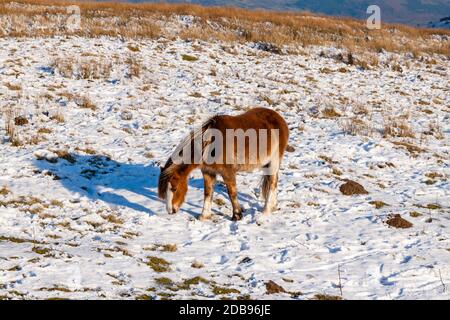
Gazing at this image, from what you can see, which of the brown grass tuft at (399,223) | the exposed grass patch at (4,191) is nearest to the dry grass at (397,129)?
the brown grass tuft at (399,223)

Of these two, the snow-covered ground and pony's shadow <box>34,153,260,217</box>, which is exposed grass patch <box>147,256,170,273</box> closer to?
the snow-covered ground

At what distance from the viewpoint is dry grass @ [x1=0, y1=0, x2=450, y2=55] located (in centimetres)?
2781

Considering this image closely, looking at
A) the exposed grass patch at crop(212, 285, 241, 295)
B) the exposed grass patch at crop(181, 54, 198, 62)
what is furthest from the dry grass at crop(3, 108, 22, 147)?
the exposed grass patch at crop(181, 54, 198, 62)

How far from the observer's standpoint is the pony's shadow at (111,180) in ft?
35.9

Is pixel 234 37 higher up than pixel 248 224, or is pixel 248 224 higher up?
pixel 234 37

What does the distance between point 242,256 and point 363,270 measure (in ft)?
6.72

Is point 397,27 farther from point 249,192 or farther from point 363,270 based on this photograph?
point 363,270

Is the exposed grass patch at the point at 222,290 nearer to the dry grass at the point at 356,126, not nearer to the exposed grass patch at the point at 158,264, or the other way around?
the exposed grass patch at the point at 158,264

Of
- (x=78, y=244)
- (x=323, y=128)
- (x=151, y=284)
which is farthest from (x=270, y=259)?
(x=323, y=128)

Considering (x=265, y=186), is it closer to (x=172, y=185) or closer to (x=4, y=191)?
(x=172, y=185)

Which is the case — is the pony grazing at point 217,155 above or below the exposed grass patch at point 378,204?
above

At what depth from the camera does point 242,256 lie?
8648 mm

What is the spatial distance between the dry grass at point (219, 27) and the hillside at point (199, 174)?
46cm

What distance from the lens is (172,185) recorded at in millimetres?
9750
